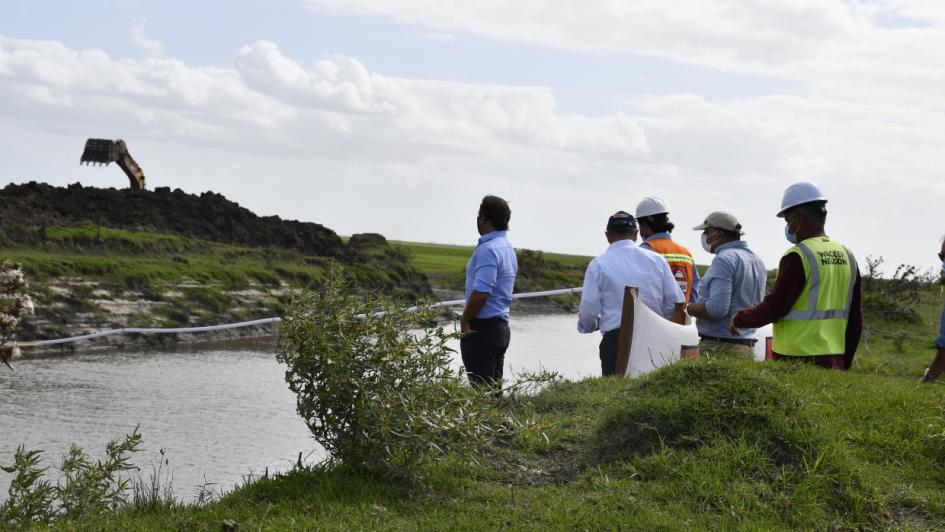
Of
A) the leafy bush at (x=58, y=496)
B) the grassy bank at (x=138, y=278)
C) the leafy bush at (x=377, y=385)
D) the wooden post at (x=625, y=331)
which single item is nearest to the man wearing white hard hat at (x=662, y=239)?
the wooden post at (x=625, y=331)

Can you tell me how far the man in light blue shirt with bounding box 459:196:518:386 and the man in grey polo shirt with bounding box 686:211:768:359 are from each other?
1.53 metres

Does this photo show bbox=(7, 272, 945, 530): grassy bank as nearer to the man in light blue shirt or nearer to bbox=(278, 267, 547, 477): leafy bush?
bbox=(278, 267, 547, 477): leafy bush

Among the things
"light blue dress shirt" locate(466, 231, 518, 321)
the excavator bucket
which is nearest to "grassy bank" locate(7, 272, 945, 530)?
"light blue dress shirt" locate(466, 231, 518, 321)

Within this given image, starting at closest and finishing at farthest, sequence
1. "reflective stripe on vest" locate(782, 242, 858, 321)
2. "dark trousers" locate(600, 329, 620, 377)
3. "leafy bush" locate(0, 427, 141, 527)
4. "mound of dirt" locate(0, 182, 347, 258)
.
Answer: "leafy bush" locate(0, 427, 141, 527), "reflective stripe on vest" locate(782, 242, 858, 321), "dark trousers" locate(600, 329, 620, 377), "mound of dirt" locate(0, 182, 347, 258)

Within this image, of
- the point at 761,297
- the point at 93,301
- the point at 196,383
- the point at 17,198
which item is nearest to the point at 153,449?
the point at 196,383

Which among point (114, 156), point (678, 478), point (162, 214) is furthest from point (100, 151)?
point (678, 478)

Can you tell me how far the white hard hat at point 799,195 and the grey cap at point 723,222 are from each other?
2.37 feet

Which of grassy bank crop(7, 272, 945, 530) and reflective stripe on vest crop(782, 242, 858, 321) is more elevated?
reflective stripe on vest crop(782, 242, 858, 321)

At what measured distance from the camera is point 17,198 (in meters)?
31.4

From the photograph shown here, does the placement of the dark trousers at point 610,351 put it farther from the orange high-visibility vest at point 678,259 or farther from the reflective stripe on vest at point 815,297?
the reflective stripe on vest at point 815,297

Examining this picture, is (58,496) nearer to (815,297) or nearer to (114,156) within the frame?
(815,297)

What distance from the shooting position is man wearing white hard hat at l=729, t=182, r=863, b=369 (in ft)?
23.0

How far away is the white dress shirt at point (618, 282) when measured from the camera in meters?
8.50

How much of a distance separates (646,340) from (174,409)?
7701 mm
